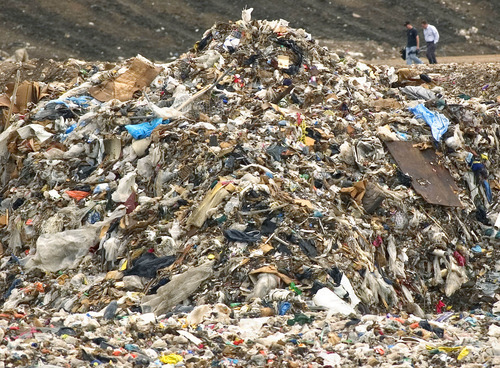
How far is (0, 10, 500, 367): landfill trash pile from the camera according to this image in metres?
4.83

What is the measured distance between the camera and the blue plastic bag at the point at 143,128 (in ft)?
24.6

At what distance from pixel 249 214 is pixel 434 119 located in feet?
9.22

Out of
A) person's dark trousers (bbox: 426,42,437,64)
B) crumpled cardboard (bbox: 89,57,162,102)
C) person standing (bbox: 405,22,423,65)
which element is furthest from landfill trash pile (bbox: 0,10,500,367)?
person's dark trousers (bbox: 426,42,437,64)

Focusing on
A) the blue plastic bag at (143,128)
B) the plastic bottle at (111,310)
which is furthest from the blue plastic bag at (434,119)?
the plastic bottle at (111,310)

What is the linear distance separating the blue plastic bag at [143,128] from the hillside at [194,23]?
12.2 m

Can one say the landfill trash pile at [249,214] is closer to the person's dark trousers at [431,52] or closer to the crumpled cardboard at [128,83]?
the crumpled cardboard at [128,83]

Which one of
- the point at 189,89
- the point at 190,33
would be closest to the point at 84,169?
the point at 189,89

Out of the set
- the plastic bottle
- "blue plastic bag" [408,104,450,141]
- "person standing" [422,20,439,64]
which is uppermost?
"blue plastic bag" [408,104,450,141]

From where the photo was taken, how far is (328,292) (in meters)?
5.67

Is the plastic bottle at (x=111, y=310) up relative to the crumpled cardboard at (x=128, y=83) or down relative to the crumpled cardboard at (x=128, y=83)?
down

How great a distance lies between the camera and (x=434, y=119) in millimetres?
8195

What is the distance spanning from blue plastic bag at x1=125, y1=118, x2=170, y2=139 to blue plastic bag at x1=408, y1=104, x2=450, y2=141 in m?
2.57

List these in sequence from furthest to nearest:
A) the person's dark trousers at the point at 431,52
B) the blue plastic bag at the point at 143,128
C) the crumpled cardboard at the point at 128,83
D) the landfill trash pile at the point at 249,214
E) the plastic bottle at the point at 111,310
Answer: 1. the person's dark trousers at the point at 431,52
2. the crumpled cardboard at the point at 128,83
3. the blue plastic bag at the point at 143,128
4. the plastic bottle at the point at 111,310
5. the landfill trash pile at the point at 249,214

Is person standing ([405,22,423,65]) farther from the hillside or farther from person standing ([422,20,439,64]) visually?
the hillside
